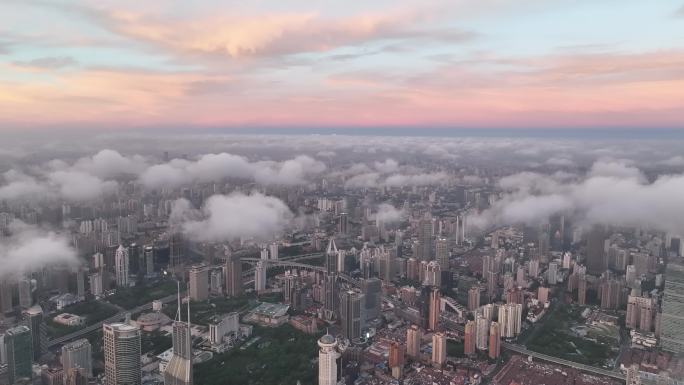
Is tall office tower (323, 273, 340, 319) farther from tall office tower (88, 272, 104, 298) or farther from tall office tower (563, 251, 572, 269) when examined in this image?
tall office tower (563, 251, 572, 269)

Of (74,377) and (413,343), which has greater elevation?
(74,377)

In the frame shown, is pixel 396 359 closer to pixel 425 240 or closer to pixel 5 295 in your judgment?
pixel 425 240

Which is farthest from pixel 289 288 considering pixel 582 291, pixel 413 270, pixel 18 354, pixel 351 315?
pixel 582 291

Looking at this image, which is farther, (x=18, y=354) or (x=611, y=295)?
(x=611, y=295)

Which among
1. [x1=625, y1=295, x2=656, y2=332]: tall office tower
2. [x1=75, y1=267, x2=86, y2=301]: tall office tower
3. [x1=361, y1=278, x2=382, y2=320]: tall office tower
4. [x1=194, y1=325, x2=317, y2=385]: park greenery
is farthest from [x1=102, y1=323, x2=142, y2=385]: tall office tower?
[x1=625, y1=295, x2=656, y2=332]: tall office tower

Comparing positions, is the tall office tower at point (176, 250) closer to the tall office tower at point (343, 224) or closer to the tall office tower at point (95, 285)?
the tall office tower at point (95, 285)
